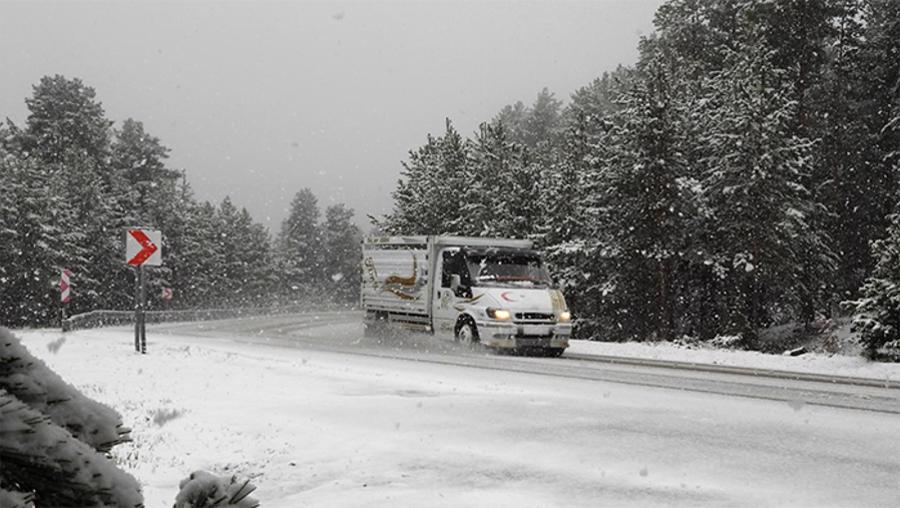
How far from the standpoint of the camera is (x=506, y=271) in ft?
67.4

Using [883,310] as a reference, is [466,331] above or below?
below

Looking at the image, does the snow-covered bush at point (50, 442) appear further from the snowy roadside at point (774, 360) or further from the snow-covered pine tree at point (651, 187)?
the snow-covered pine tree at point (651, 187)

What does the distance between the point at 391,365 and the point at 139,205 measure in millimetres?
55337

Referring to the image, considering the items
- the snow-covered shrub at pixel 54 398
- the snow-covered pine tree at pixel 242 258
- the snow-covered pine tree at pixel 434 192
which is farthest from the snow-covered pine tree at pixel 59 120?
the snow-covered shrub at pixel 54 398

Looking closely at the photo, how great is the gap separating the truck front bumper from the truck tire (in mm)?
583

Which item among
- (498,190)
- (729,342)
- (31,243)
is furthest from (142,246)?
(31,243)

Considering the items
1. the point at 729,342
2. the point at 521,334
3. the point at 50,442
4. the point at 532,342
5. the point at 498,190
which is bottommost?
the point at 729,342

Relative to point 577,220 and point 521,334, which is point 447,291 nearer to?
Answer: point 521,334

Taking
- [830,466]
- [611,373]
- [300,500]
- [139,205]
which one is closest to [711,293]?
[611,373]

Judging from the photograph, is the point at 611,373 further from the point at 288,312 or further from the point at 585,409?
the point at 288,312

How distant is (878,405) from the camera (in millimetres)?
10930

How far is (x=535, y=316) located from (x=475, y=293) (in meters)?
1.61

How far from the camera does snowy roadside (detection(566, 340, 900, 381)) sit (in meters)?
16.5

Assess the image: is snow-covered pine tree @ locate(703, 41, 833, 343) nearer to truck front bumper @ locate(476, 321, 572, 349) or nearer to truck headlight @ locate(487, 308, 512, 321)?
truck front bumper @ locate(476, 321, 572, 349)
